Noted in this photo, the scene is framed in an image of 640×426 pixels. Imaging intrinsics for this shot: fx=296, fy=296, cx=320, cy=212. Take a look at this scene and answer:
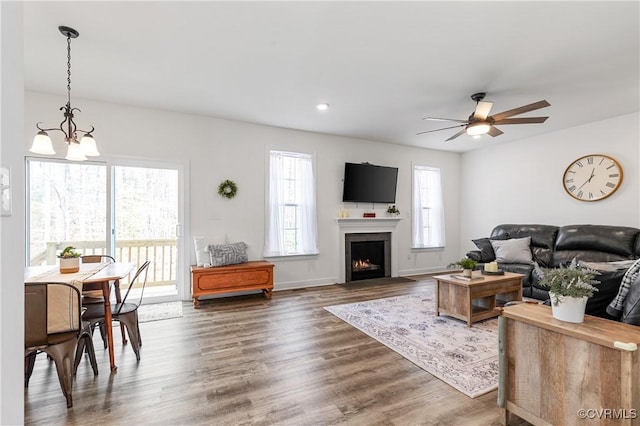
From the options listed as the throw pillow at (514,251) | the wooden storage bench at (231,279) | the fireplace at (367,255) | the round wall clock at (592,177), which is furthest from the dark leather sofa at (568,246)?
the wooden storage bench at (231,279)

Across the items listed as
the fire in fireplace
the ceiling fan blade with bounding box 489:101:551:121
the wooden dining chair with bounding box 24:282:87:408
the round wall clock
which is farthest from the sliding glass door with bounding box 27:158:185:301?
the round wall clock

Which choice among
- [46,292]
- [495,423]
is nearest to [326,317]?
[495,423]

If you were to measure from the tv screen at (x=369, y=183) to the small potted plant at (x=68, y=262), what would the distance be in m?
4.17

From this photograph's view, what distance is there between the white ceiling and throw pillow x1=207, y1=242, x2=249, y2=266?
203 centimetres

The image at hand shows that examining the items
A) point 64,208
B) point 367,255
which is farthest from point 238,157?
point 367,255

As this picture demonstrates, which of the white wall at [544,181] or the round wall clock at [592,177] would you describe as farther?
the round wall clock at [592,177]

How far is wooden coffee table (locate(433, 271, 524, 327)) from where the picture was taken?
3.40 m

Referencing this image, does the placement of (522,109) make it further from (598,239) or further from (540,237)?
(540,237)

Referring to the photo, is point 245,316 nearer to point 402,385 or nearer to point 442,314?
point 402,385

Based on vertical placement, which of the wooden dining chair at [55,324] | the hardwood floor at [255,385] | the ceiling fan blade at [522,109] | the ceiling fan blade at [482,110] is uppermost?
the ceiling fan blade at [482,110]

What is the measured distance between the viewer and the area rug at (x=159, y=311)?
3.72m

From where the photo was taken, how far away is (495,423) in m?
1.84

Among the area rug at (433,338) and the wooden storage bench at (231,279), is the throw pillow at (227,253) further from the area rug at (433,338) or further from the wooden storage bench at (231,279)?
the area rug at (433,338)
